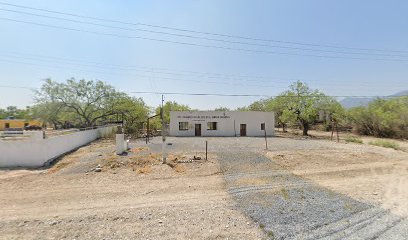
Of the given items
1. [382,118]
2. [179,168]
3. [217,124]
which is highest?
[382,118]

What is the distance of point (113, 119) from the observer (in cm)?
3988

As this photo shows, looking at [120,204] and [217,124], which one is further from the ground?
[217,124]

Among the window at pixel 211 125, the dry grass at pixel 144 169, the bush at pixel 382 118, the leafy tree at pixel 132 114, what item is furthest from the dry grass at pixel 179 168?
the bush at pixel 382 118

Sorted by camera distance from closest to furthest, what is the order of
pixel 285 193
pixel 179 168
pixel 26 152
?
pixel 285 193 < pixel 179 168 < pixel 26 152

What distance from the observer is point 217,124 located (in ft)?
115

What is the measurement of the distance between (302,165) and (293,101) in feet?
83.0

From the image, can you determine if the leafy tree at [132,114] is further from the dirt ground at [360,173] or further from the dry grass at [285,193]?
the dry grass at [285,193]

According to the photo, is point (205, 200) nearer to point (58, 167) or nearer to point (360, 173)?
point (360, 173)

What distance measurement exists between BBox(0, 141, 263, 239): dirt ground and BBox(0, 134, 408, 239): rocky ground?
0.03m

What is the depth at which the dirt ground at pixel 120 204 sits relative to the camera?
595 centimetres

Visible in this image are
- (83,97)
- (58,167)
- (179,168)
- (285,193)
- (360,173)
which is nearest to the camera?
(285,193)

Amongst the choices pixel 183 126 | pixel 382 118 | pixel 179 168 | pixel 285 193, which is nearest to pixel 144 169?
pixel 179 168

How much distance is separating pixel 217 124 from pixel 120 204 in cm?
2754

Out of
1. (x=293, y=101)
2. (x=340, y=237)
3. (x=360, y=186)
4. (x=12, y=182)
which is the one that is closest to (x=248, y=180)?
(x=360, y=186)
